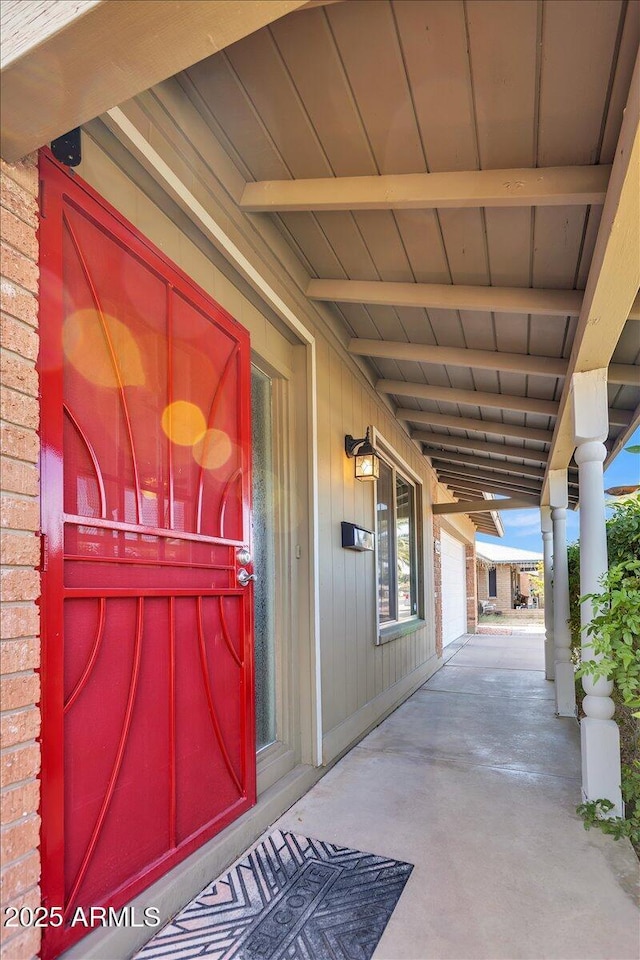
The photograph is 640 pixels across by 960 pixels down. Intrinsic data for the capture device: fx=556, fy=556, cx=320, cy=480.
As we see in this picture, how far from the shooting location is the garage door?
29.1 feet

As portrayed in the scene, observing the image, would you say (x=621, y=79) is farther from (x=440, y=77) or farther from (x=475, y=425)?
(x=475, y=425)

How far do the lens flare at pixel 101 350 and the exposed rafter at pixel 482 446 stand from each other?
4.44 meters

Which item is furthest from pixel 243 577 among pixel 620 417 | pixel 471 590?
pixel 471 590

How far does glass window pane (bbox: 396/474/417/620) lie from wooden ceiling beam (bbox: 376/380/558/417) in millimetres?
1375

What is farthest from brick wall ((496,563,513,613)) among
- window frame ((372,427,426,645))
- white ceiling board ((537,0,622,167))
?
white ceiling board ((537,0,622,167))

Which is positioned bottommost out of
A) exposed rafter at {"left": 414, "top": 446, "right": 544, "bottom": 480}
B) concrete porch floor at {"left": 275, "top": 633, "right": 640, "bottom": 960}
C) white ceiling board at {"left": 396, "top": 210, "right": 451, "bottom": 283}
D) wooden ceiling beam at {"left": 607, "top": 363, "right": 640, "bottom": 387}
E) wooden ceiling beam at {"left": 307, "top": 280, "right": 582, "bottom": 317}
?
concrete porch floor at {"left": 275, "top": 633, "right": 640, "bottom": 960}

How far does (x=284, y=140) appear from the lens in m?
2.01

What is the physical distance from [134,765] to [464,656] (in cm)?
718

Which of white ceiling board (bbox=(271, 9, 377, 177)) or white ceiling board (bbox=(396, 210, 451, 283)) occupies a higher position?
white ceiling board (bbox=(271, 9, 377, 177))

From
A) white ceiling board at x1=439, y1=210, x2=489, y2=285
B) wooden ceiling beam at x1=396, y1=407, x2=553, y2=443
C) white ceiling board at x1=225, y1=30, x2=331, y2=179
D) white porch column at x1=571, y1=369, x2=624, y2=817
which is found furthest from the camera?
wooden ceiling beam at x1=396, y1=407, x2=553, y2=443

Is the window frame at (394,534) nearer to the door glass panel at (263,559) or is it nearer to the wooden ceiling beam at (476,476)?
the wooden ceiling beam at (476,476)

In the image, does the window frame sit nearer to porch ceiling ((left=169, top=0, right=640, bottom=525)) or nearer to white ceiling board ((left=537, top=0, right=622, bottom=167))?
porch ceiling ((left=169, top=0, right=640, bottom=525))

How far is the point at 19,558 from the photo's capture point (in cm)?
126

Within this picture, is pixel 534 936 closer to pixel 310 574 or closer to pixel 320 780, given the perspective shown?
pixel 320 780
